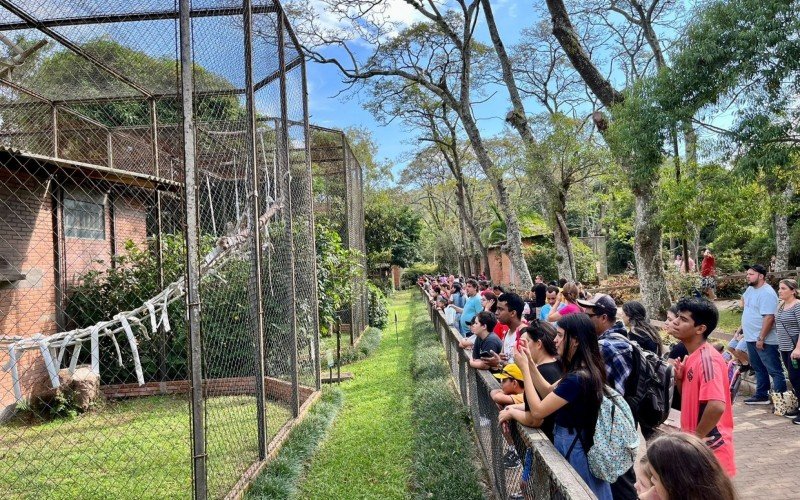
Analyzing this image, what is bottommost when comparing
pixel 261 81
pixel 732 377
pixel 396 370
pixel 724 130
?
pixel 396 370

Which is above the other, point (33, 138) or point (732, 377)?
point (33, 138)

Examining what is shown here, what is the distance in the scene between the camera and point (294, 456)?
5.25m

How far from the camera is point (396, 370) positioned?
10.7 meters

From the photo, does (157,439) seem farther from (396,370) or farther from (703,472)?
(703,472)

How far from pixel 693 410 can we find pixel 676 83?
22.7 feet

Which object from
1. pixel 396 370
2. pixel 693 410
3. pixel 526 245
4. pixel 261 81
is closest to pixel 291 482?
pixel 693 410

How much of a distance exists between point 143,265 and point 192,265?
689 cm

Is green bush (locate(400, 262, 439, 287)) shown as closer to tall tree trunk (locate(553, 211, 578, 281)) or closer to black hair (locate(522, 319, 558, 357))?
tall tree trunk (locate(553, 211, 578, 281))

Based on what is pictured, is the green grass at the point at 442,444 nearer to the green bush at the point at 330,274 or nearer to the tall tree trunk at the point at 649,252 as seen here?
the green bush at the point at 330,274

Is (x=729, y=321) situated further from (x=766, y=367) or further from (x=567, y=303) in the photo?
(x=567, y=303)

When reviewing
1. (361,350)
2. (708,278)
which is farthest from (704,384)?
(708,278)

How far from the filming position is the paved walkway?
4.23 metres

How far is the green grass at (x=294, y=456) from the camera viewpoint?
4.36 meters

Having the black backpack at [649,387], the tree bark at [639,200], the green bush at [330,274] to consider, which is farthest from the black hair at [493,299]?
the tree bark at [639,200]
